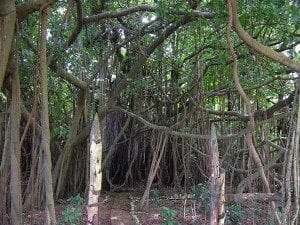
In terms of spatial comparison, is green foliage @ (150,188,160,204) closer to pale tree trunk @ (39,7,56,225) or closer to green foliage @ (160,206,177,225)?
green foliage @ (160,206,177,225)

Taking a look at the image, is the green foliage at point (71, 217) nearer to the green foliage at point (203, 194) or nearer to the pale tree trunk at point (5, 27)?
the green foliage at point (203, 194)

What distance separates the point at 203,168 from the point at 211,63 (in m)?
1.68

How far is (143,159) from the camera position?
23.6 ft

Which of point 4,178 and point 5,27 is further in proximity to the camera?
point 4,178

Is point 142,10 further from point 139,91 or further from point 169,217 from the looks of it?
point 169,217

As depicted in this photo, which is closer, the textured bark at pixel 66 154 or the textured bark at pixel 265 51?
the textured bark at pixel 265 51

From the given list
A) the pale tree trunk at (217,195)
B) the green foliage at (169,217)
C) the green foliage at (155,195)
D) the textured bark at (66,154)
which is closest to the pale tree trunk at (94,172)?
the pale tree trunk at (217,195)

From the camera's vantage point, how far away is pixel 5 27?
11.8ft

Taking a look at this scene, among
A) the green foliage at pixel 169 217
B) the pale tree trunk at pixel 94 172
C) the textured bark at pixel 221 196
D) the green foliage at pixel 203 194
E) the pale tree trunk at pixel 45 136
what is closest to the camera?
the pale tree trunk at pixel 94 172

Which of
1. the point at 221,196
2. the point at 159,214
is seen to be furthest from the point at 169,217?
the point at 221,196

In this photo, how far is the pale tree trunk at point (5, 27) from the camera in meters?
3.57

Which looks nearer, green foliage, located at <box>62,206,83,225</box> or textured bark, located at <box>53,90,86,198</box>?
green foliage, located at <box>62,206,83,225</box>

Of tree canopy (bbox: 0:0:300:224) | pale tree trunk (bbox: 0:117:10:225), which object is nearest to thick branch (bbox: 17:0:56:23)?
tree canopy (bbox: 0:0:300:224)

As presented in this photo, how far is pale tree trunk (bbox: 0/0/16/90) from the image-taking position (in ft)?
11.7
